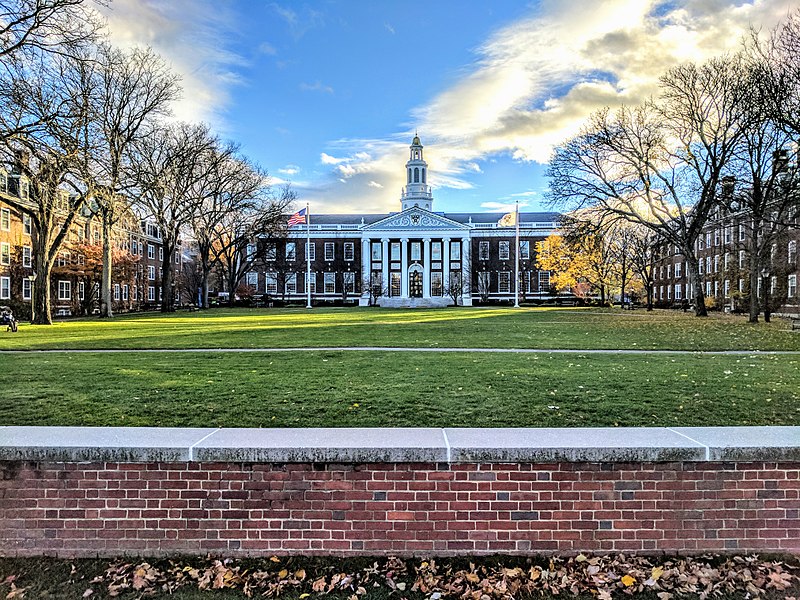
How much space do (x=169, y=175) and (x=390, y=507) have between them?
37628 millimetres

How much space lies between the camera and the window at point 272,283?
8781cm

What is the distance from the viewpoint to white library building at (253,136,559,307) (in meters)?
84.9

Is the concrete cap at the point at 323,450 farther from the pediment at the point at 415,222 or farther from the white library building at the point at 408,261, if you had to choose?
the pediment at the point at 415,222

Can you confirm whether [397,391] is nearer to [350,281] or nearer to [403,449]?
[403,449]

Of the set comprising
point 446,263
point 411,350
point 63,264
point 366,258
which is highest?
point 366,258

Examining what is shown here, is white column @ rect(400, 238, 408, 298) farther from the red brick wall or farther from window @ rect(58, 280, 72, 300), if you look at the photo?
the red brick wall

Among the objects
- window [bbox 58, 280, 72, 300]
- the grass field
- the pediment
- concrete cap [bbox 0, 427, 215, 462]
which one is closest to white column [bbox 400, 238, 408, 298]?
the pediment

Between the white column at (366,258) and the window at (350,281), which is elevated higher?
the white column at (366,258)

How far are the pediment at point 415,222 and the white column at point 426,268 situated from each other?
98.4 inches

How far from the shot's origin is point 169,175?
37.8m

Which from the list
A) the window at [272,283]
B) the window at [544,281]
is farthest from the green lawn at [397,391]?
the window at [272,283]

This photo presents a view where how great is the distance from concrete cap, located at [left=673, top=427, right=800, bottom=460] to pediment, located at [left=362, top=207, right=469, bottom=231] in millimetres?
79606

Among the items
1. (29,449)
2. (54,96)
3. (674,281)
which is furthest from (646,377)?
(674,281)

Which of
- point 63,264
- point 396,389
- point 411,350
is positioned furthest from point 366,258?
point 396,389
